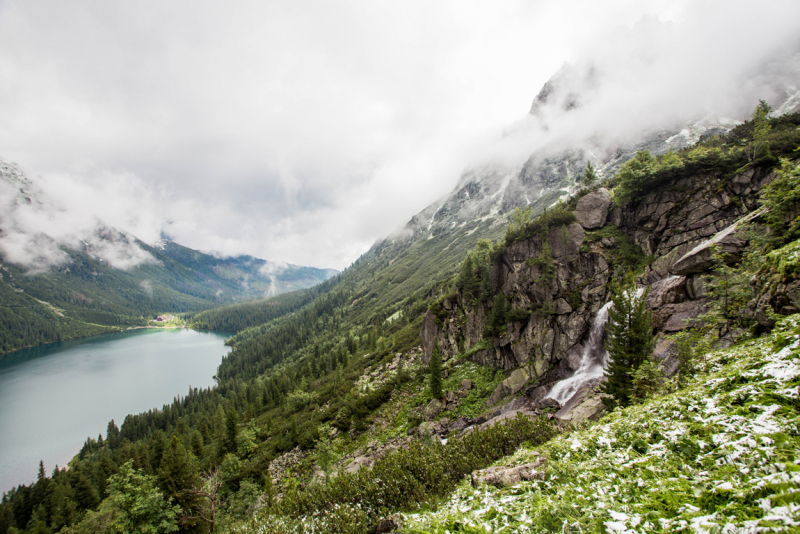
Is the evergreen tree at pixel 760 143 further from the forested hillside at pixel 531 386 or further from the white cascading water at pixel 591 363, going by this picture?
the white cascading water at pixel 591 363

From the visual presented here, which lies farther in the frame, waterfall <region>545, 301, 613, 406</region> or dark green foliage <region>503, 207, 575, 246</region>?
dark green foliage <region>503, 207, 575, 246</region>

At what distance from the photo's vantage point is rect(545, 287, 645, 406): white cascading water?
2544 centimetres

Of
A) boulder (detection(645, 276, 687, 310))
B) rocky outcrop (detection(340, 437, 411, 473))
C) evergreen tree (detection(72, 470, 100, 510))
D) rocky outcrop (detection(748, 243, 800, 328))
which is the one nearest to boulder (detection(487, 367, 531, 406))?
rocky outcrop (detection(340, 437, 411, 473))

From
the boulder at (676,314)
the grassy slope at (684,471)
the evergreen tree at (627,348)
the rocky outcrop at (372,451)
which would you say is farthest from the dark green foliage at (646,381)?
the rocky outcrop at (372,451)

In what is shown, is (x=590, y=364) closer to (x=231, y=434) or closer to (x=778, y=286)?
(x=778, y=286)

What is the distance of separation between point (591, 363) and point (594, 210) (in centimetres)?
1745

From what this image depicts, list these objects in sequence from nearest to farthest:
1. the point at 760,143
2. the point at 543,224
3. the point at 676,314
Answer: the point at 676,314
the point at 760,143
the point at 543,224

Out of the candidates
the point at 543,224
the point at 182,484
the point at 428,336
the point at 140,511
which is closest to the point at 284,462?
the point at 182,484

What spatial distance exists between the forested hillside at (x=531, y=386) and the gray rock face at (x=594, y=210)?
0.15m

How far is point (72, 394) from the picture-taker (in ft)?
413

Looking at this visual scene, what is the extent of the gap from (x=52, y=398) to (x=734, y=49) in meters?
358

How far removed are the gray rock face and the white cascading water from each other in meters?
9.67

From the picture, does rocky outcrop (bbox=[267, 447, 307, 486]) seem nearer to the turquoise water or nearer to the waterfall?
the waterfall

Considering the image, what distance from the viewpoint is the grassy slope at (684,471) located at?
4133 mm
